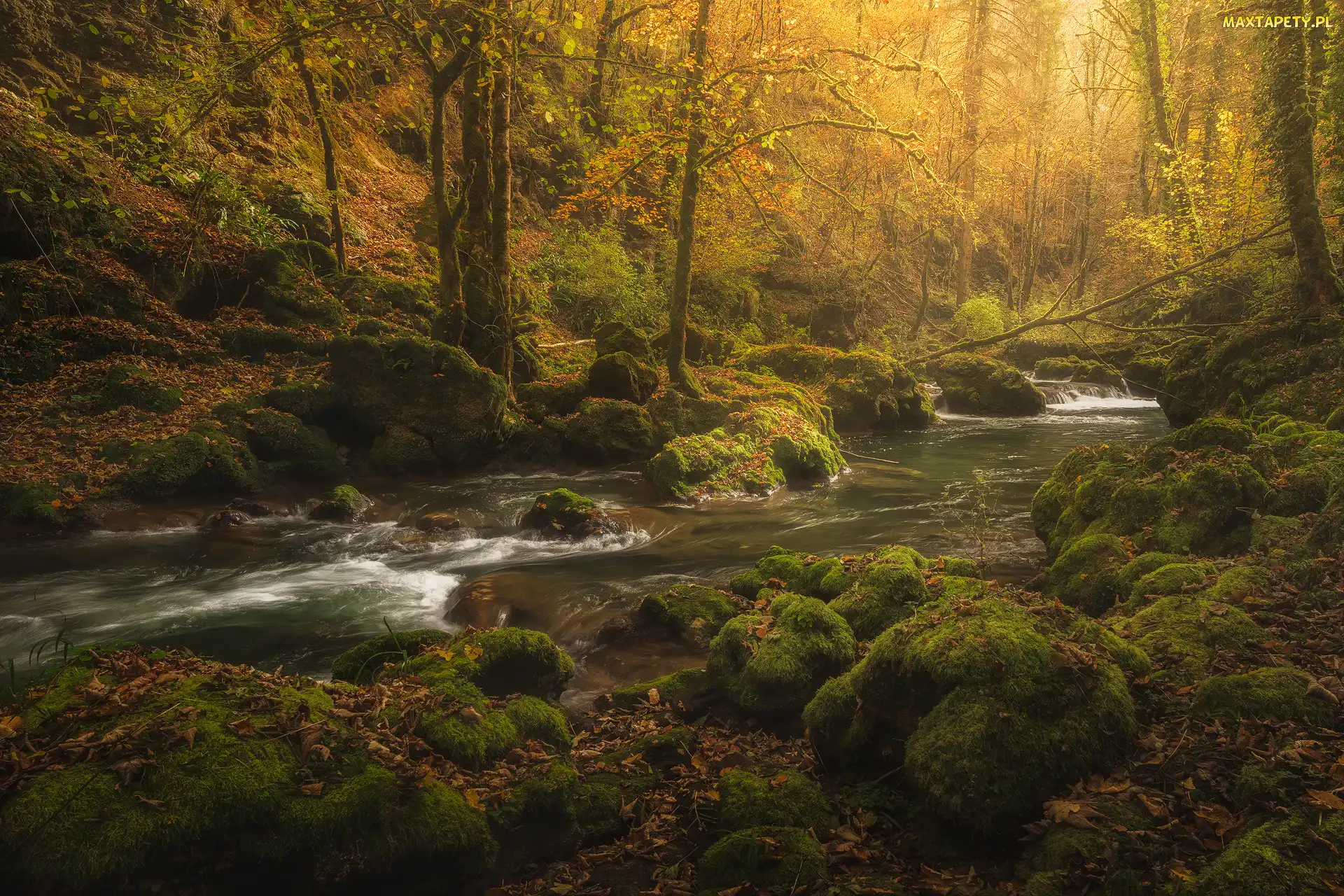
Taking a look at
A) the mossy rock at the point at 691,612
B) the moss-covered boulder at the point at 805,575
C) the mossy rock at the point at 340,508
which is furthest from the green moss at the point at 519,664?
the mossy rock at the point at 340,508

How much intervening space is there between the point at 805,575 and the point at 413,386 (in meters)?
8.63

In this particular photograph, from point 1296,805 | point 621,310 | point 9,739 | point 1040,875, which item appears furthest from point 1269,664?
point 621,310

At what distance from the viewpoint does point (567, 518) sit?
1066 centimetres

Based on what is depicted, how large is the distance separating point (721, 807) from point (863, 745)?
3.23 ft

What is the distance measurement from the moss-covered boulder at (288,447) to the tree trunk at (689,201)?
7412 mm

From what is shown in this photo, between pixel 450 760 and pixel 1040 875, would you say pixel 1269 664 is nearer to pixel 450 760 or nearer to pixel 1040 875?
pixel 1040 875

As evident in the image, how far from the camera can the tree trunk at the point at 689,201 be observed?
12.7 metres

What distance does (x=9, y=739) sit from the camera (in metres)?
3.27

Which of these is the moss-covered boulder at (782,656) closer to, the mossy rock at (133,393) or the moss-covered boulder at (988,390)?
the mossy rock at (133,393)

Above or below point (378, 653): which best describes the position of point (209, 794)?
above

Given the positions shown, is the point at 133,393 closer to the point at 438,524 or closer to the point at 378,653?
the point at 438,524

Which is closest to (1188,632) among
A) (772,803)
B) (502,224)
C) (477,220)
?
(772,803)

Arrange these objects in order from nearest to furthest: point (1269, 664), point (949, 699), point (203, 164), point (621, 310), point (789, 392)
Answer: point (949, 699)
point (1269, 664)
point (203, 164)
point (789, 392)
point (621, 310)
